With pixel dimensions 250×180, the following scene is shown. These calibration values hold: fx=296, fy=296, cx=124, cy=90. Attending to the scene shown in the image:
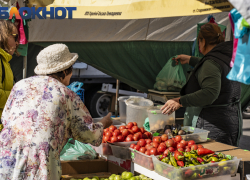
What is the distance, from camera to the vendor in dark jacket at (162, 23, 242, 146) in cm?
275

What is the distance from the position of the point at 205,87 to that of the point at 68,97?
138 cm

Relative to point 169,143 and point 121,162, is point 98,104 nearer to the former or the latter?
point 121,162

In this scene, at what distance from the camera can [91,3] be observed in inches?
151

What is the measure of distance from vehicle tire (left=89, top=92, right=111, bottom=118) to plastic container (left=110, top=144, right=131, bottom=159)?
5358mm

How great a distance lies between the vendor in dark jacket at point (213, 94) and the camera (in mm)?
2750

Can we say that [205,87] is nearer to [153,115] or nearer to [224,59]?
[224,59]

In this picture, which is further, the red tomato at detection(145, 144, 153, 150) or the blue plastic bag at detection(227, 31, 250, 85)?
the red tomato at detection(145, 144, 153, 150)

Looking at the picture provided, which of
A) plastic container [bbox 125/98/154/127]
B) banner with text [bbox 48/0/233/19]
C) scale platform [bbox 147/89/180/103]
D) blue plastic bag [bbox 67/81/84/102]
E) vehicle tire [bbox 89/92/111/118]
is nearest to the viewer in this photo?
plastic container [bbox 125/98/154/127]

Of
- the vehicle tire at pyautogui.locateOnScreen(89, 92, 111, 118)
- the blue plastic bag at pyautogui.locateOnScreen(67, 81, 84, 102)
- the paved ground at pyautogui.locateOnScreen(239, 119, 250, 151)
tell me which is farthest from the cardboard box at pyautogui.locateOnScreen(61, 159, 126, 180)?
the vehicle tire at pyautogui.locateOnScreen(89, 92, 111, 118)

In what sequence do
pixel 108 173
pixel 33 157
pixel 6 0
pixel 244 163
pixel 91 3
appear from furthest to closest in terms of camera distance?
pixel 91 3
pixel 6 0
pixel 108 173
pixel 244 163
pixel 33 157

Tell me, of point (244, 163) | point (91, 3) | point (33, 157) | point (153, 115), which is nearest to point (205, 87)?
point (153, 115)

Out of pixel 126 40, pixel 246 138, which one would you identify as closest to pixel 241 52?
pixel 126 40

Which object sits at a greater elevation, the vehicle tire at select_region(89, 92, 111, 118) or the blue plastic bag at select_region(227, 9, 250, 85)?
the blue plastic bag at select_region(227, 9, 250, 85)

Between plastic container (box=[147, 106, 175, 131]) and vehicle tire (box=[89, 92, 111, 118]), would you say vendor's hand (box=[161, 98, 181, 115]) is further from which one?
vehicle tire (box=[89, 92, 111, 118])
